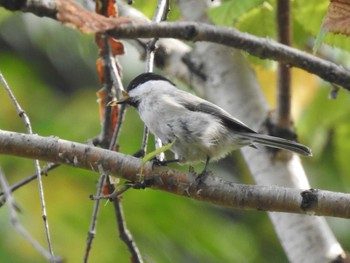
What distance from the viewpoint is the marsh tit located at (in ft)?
8.91

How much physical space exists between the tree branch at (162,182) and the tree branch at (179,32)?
0.32 m

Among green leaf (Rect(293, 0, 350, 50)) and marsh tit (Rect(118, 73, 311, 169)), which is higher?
green leaf (Rect(293, 0, 350, 50))

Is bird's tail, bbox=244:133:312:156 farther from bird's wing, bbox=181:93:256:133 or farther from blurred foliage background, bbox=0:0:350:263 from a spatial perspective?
blurred foliage background, bbox=0:0:350:263

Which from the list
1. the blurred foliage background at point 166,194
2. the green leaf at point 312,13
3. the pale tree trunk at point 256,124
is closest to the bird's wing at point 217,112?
the pale tree trunk at point 256,124

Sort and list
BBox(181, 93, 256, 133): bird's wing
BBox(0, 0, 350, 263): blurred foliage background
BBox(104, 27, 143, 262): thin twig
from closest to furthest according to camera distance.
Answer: BBox(104, 27, 143, 262): thin twig → BBox(181, 93, 256, 133): bird's wing → BBox(0, 0, 350, 263): blurred foliage background

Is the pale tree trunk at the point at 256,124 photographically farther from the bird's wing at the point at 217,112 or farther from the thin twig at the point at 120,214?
the thin twig at the point at 120,214

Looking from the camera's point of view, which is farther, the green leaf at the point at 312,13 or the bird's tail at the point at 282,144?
the green leaf at the point at 312,13

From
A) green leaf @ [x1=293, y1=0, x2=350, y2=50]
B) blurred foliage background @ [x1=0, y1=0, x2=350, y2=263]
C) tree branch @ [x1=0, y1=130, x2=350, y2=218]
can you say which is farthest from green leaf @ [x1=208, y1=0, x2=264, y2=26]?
tree branch @ [x1=0, y1=130, x2=350, y2=218]

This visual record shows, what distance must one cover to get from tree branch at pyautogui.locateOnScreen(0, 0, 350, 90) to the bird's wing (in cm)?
37

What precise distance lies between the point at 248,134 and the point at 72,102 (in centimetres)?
220

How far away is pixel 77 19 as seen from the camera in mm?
1817

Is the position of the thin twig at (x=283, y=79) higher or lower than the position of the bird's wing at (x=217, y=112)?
higher

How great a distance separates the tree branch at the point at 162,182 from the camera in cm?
199

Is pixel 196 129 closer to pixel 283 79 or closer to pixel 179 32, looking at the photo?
pixel 283 79
